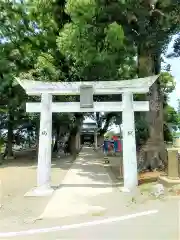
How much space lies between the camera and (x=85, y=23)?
1205cm

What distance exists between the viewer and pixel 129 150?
10.7 metres

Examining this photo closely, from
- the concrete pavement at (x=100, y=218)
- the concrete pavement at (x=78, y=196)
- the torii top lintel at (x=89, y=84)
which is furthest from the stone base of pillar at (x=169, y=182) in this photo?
the torii top lintel at (x=89, y=84)

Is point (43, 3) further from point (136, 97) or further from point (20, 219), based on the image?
point (20, 219)

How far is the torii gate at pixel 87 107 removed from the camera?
10.6 metres

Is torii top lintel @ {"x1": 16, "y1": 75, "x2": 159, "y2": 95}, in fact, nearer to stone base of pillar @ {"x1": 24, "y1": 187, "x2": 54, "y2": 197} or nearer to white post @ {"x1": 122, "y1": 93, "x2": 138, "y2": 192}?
white post @ {"x1": 122, "y1": 93, "x2": 138, "y2": 192}

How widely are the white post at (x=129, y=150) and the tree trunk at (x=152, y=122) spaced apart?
3.61m

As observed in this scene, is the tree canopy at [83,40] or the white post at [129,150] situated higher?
the tree canopy at [83,40]

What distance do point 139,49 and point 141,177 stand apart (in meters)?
5.83

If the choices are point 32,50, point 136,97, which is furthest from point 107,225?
point 32,50

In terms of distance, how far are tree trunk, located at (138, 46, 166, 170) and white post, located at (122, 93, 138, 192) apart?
3.61m

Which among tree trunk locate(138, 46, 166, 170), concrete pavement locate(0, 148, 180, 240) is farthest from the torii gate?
tree trunk locate(138, 46, 166, 170)

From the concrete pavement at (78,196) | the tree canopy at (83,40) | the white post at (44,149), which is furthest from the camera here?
the tree canopy at (83,40)

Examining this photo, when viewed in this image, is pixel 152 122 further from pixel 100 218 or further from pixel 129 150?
pixel 100 218

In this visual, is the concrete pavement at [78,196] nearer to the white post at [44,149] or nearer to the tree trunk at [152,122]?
the white post at [44,149]
